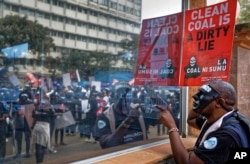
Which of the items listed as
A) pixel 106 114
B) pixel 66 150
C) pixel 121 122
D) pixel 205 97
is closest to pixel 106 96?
pixel 106 114

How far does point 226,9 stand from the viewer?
2586 mm

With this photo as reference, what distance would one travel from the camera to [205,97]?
1707 mm

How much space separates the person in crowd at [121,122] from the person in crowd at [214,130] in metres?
1.37

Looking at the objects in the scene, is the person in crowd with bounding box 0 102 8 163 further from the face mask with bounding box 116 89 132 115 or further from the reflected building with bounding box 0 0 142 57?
the face mask with bounding box 116 89 132 115

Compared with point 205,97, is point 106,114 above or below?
below

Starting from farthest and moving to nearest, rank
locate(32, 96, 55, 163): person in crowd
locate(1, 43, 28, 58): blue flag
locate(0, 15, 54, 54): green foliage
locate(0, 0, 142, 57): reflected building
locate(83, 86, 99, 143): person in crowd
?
locate(83, 86, 99, 143): person in crowd < locate(32, 96, 55, 163): person in crowd < locate(0, 0, 142, 57): reflected building < locate(1, 43, 28, 58): blue flag < locate(0, 15, 54, 54): green foliage

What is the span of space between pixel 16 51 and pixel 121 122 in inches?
59.4

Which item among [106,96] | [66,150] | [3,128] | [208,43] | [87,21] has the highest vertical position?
[87,21]

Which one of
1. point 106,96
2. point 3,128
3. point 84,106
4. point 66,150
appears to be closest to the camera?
point 3,128

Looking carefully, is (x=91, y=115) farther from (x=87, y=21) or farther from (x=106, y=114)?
(x=87, y=21)

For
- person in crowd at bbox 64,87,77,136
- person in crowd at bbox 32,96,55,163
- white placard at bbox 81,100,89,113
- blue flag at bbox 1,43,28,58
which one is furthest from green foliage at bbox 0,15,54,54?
white placard at bbox 81,100,89,113

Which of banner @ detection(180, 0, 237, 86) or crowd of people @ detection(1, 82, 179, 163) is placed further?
crowd of people @ detection(1, 82, 179, 163)

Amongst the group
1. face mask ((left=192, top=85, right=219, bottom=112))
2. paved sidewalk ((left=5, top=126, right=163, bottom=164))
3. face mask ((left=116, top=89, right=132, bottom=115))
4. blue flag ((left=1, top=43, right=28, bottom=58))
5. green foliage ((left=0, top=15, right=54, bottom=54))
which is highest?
green foliage ((left=0, top=15, right=54, bottom=54))

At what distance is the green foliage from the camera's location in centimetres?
224
